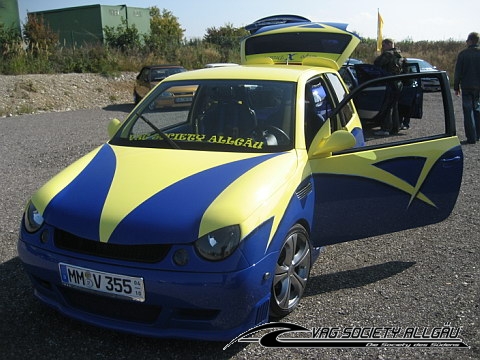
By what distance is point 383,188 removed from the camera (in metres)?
3.73

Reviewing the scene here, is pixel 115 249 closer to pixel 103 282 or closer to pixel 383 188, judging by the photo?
pixel 103 282

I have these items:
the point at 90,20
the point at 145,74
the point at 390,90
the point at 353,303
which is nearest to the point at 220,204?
the point at 353,303

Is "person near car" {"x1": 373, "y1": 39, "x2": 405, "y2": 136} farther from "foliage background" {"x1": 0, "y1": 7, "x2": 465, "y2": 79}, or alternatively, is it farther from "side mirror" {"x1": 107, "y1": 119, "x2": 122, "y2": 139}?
"foliage background" {"x1": 0, "y1": 7, "x2": 465, "y2": 79}

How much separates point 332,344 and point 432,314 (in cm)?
82

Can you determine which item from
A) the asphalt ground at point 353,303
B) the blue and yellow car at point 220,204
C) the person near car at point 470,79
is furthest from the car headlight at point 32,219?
the person near car at point 470,79

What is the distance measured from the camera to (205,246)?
2.66 m

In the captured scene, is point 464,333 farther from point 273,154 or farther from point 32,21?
point 32,21

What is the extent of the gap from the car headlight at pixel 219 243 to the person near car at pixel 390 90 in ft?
26.9

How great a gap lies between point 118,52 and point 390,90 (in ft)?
56.0

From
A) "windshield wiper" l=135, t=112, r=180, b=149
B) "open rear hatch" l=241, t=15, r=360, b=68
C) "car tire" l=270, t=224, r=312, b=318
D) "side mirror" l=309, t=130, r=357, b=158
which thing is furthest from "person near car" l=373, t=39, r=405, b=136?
"car tire" l=270, t=224, r=312, b=318

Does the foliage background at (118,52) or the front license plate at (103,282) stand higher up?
the foliage background at (118,52)

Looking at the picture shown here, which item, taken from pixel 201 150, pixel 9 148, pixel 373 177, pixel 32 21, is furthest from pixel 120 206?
pixel 32 21

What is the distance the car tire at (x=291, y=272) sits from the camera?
308 centimetres

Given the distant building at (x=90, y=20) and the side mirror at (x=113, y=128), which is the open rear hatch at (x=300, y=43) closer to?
the side mirror at (x=113, y=128)
